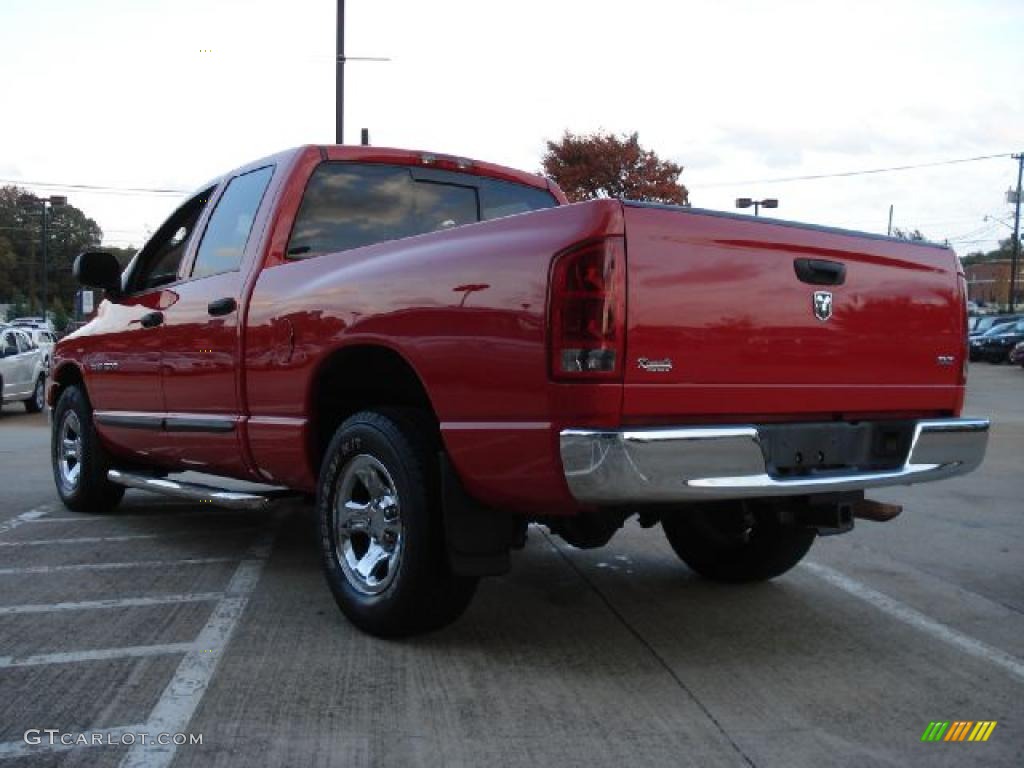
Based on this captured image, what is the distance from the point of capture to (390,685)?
345 cm

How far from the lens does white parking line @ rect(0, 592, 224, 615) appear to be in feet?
14.3

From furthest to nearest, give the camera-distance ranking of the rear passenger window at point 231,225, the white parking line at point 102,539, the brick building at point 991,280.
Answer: the brick building at point 991,280
the white parking line at point 102,539
the rear passenger window at point 231,225

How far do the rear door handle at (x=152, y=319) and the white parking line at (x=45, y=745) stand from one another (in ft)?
9.27

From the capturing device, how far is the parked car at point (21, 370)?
16.4 metres

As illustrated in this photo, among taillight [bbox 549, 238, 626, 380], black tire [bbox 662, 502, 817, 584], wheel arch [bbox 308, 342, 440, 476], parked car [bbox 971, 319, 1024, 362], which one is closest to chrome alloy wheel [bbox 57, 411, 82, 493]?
wheel arch [bbox 308, 342, 440, 476]

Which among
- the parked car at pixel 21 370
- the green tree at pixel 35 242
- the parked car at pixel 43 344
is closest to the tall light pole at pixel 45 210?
the green tree at pixel 35 242

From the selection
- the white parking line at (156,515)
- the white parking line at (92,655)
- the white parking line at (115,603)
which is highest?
the white parking line at (92,655)

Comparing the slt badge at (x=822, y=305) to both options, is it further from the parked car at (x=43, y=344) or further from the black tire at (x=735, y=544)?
the parked car at (x=43, y=344)

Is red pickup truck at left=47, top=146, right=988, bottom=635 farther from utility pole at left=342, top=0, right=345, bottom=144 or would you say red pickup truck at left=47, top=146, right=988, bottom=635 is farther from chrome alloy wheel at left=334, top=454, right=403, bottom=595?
utility pole at left=342, top=0, right=345, bottom=144

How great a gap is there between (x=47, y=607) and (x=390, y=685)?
1905 mm

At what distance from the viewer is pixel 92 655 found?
375 centimetres

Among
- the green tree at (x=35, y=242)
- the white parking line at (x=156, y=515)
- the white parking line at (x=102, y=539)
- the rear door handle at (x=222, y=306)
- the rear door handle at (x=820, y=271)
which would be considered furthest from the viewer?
the green tree at (x=35, y=242)

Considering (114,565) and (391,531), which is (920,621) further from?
(114,565)

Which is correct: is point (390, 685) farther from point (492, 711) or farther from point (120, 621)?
point (120, 621)
